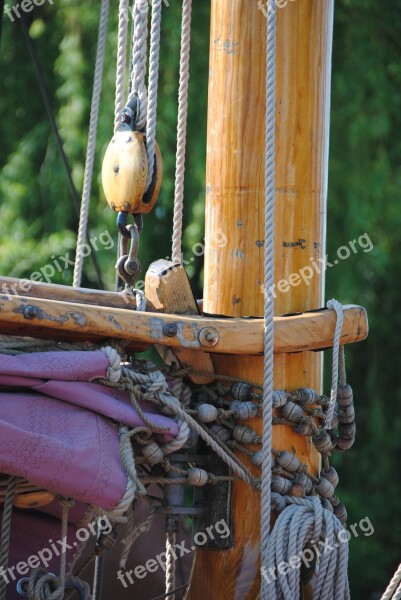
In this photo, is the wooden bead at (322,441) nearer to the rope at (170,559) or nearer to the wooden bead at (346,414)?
the wooden bead at (346,414)

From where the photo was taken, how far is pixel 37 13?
4461mm

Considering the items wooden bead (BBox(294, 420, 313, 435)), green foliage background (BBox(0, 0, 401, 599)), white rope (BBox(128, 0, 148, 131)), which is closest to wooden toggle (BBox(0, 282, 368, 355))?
wooden bead (BBox(294, 420, 313, 435))

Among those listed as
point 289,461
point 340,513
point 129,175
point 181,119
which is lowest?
point 340,513

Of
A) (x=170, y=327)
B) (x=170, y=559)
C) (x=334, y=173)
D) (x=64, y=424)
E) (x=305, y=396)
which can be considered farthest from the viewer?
(x=334, y=173)

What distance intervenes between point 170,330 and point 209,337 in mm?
59

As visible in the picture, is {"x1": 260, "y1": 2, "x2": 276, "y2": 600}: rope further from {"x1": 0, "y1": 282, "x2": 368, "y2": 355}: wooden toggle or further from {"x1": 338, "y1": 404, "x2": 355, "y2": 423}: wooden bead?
{"x1": 338, "y1": 404, "x2": 355, "y2": 423}: wooden bead

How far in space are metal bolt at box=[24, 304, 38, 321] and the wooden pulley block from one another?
0.29 m

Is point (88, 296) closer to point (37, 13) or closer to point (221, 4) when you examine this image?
point (221, 4)

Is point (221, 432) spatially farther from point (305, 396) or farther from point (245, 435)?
point (305, 396)

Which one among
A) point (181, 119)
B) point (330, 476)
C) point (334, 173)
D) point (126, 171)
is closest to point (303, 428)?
point (330, 476)

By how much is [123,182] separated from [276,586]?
646 mm

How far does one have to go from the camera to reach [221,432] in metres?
1.62

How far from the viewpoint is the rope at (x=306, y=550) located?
1525 mm

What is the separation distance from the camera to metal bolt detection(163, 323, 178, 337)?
1.54m
